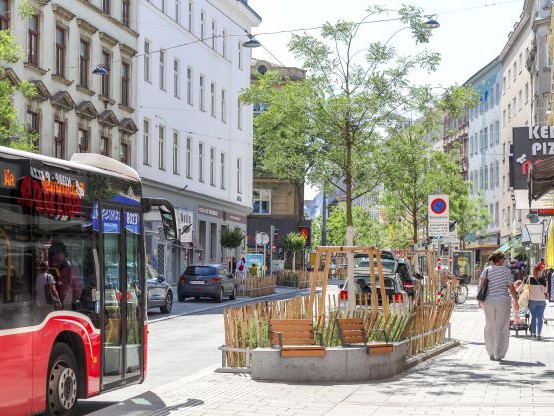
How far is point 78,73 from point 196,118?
616 inches

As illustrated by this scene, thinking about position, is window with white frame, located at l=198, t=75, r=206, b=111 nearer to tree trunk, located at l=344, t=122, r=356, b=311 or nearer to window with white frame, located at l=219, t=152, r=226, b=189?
window with white frame, located at l=219, t=152, r=226, b=189

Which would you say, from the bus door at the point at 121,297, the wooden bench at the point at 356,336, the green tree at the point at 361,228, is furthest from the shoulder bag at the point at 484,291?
the green tree at the point at 361,228

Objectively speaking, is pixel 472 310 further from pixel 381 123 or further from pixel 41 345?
pixel 41 345

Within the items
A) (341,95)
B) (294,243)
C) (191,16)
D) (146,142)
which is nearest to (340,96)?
(341,95)

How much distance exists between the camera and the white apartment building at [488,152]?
92.4m

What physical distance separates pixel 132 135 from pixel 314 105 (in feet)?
83.4

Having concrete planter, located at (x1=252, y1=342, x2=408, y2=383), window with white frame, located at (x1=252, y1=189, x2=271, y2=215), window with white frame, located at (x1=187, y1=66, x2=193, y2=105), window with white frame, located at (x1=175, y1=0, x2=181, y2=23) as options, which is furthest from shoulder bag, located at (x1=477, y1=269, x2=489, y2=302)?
window with white frame, located at (x1=252, y1=189, x2=271, y2=215)

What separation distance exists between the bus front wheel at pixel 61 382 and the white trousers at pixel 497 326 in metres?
8.17

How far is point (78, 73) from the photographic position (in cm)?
4166

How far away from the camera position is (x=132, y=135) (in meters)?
47.3

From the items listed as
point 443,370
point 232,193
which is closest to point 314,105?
point 443,370

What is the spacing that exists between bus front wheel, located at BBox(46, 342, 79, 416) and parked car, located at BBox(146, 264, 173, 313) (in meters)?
21.2

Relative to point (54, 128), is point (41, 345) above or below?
below

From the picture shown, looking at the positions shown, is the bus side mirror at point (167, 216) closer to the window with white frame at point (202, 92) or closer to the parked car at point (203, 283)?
the parked car at point (203, 283)
